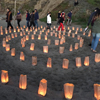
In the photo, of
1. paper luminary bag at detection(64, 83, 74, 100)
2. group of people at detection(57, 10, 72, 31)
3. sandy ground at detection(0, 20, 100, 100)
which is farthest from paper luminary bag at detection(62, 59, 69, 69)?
group of people at detection(57, 10, 72, 31)

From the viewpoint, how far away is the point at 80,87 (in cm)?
331

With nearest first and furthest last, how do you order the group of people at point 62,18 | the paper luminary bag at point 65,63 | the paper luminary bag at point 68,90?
1. the paper luminary bag at point 68,90
2. the paper luminary bag at point 65,63
3. the group of people at point 62,18

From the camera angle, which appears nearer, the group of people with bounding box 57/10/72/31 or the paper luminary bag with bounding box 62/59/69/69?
the paper luminary bag with bounding box 62/59/69/69

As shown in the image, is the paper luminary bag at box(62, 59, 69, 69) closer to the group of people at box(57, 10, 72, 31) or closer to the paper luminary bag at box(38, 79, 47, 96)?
the paper luminary bag at box(38, 79, 47, 96)

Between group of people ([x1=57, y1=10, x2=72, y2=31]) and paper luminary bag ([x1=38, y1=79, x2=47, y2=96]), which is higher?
group of people ([x1=57, y1=10, x2=72, y2=31])

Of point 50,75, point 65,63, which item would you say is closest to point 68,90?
point 50,75

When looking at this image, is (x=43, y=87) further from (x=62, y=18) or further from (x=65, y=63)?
(x=62, y=18)

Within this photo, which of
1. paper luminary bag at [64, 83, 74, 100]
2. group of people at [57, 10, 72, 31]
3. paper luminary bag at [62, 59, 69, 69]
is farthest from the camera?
group of people at [57, 10, 72, 31]

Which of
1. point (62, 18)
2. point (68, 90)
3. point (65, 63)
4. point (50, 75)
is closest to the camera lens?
point (68, 90)

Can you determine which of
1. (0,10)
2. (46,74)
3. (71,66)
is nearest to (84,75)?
(71,66)

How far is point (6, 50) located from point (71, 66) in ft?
9.81

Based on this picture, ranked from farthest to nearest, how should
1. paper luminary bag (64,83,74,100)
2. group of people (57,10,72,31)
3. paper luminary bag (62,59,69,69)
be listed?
group of people (57,10,72,31)
paper luminary bag (62,59,69,69)
paper luminary bag (64,83,74,100)

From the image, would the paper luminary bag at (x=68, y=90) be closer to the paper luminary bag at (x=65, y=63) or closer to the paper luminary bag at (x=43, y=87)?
the paper luminary bag at (x=43, y=87)

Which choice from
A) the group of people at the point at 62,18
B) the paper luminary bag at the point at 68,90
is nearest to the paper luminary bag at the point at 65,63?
the paper luminary bag at the point at 68,90
